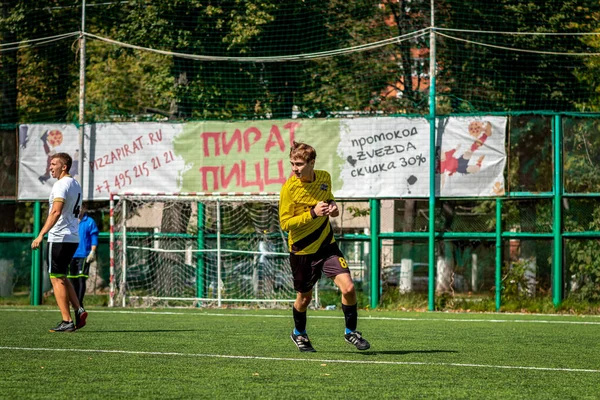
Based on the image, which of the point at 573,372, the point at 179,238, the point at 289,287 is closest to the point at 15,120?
the point at 179,238

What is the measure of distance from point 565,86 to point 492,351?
13.4 metres

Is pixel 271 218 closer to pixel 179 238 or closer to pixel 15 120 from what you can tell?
pixel 179 238

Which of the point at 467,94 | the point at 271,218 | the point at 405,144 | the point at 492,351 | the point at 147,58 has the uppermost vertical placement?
the point at 147,58

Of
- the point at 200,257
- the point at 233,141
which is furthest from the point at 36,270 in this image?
Answer: the point at 233,141

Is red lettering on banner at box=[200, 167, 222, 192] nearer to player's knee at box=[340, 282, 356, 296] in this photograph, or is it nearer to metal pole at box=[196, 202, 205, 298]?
metal pole at box=[196, 202, 205, 298]

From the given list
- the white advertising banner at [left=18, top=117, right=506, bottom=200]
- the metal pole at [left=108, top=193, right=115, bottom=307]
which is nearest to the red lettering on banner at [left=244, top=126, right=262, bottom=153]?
the white advertising banner at [left=18, top=117, right=506, bottom=200]

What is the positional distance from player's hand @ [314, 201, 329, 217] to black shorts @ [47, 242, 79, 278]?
4017 mm

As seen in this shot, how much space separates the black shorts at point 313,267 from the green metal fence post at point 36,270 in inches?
460

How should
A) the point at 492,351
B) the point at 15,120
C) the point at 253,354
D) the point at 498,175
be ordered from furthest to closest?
the point at 15,120 → the point at 498,175 → the point at 492,351 → the point at 253,354

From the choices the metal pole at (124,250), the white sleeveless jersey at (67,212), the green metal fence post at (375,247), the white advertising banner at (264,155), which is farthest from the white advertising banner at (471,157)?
the white sleeveless jersey at (67,212)

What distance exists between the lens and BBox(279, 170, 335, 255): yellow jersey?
28.7 feet

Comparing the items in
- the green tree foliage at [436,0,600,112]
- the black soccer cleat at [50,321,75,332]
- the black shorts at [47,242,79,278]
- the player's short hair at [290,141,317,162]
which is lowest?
the black soccer cleat at [50,321,75,332]

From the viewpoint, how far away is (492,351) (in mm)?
9430

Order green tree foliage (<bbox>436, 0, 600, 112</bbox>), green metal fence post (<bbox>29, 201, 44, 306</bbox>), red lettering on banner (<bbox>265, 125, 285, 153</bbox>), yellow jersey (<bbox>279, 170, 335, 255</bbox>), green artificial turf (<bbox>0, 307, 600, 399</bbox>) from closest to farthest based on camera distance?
green artificial turf (<bbox>0, 307, 600, 399</bbox>) → yellow jersey (<bbox>279, 170, 335, 255</bbox>) → red lettering on banner (<bbox>265, 125, 285, 153</bbox>) → green metal fence post (<bbox>29, 201, 44, 306</bbox>) → green tree foliage (<bbox>436, 0, 600, 112</bbox>)
